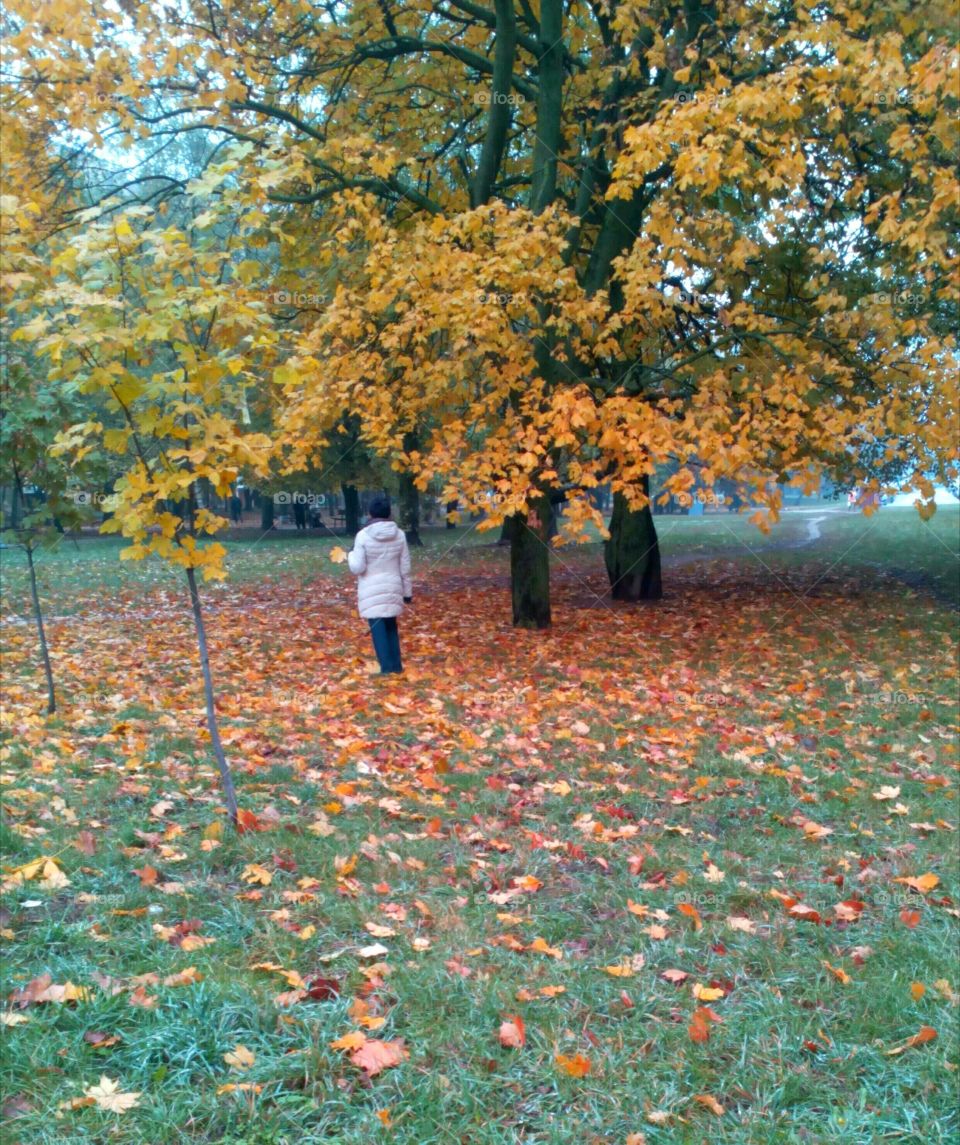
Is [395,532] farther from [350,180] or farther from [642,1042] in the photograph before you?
[642,1042]

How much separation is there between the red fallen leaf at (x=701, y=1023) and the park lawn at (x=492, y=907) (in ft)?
0.04

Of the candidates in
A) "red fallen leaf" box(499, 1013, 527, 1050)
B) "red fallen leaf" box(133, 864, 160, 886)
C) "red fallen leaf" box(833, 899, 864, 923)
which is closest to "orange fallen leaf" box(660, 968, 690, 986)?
"red fallen leaf" box(499, 1013, 527, 1050)

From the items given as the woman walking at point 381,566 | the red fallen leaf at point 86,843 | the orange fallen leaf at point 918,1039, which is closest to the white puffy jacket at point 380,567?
the woman walking at point 381,566

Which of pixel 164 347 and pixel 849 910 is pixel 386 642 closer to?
pixel 164 347

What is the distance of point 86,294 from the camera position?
406 centimetres

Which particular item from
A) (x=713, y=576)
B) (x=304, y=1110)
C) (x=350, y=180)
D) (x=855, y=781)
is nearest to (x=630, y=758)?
(x=855, y=781)

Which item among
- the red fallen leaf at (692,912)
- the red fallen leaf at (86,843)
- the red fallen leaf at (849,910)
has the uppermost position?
the red fallen leaf at (86,843)

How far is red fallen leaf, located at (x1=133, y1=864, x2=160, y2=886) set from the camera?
4.19 m

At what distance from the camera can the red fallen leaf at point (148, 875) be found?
4191 millimetres

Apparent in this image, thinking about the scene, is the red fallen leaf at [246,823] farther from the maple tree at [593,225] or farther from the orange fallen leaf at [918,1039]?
the maple tree at [593,225]

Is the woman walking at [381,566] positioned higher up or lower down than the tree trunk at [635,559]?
higher up

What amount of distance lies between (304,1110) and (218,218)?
361 cm

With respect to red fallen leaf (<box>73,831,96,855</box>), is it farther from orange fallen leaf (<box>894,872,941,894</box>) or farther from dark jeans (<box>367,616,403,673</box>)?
dark jeans (<box>367,616,403,673</box>)

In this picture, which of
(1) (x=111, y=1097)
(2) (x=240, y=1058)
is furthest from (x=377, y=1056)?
(1) (x=111, y=1097)
